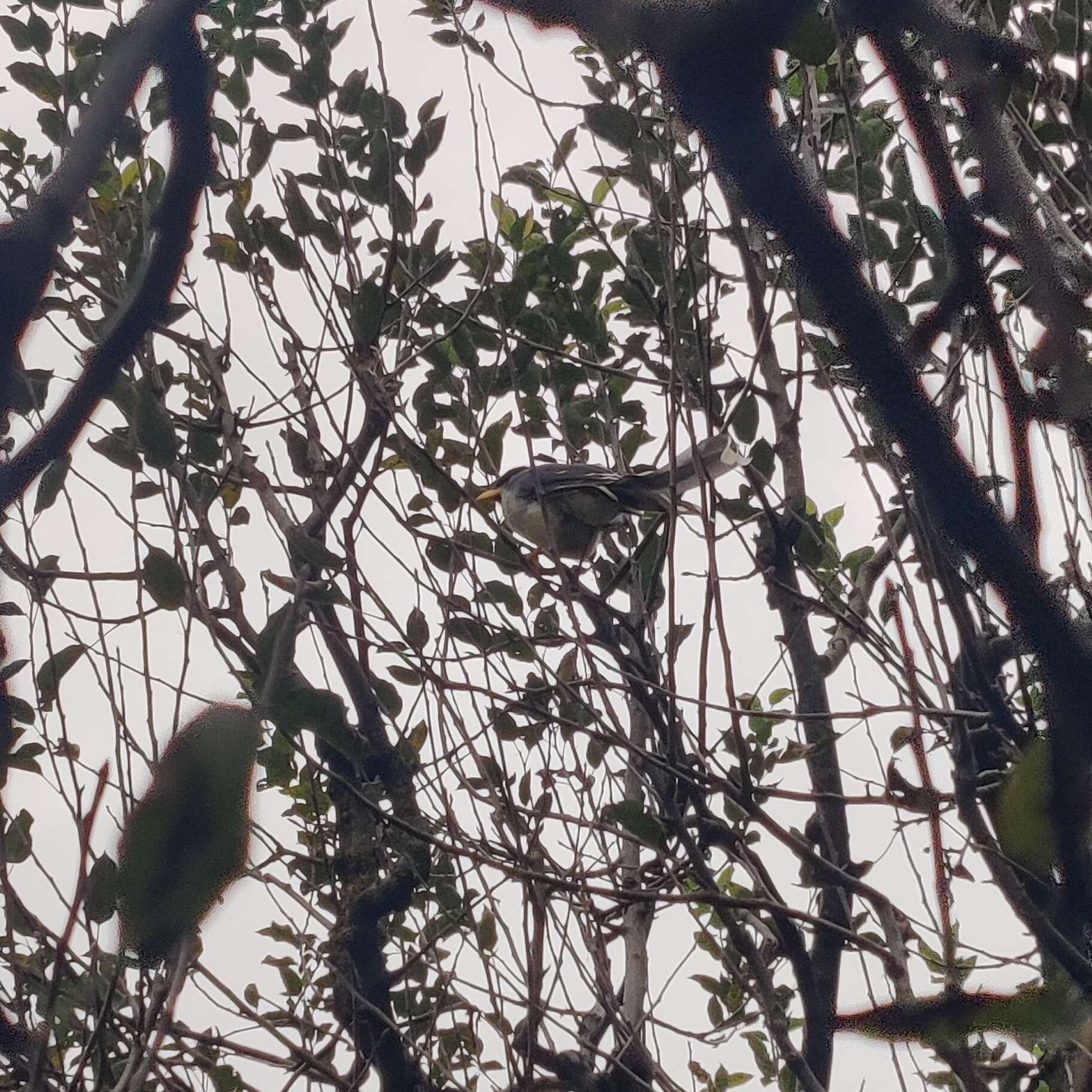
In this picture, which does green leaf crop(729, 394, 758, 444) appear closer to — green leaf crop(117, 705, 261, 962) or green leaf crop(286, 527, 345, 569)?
green leaf crop(286, 527, 345, 569)

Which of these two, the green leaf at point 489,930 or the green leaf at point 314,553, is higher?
the green leaf at point 314,553

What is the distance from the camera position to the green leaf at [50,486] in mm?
2383

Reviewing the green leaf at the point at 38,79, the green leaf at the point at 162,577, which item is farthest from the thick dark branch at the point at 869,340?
the green leaf at the point at 38,79

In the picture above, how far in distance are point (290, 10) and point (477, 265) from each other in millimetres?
893

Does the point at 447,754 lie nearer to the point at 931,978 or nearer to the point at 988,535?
the point at 931,978

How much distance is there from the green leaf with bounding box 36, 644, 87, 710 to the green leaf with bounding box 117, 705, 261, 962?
2533 mm

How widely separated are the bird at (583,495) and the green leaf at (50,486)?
974 millimetres

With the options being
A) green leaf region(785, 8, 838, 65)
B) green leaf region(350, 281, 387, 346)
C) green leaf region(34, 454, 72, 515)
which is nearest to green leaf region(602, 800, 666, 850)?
green leaf region(34, 454, 72, 515)

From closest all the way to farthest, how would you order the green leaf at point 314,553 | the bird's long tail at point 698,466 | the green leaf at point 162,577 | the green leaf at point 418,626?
the green leaf at point 162,577 < the bird's long tail at point 698,466 < the green leaf at point 314,553 < the green leaf at point 418,626

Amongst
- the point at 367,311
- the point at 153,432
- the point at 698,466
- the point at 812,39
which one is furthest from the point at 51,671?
the point at 812,39

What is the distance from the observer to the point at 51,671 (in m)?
2.88

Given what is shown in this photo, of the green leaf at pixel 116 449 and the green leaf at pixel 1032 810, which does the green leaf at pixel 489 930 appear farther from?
the green leaf at pixel 1032 810

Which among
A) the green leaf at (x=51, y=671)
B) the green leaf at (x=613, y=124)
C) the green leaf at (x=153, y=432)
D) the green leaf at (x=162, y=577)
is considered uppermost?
the green leaf at (x=613, y=124)

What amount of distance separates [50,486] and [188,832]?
2186 mm
